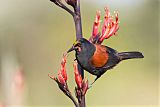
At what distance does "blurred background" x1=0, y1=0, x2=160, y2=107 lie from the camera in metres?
9.05

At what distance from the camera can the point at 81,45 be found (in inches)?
98.7

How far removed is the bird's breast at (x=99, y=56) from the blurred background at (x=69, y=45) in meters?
3.81

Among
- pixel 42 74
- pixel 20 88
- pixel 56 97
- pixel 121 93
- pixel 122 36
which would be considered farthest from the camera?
pixel 122 36

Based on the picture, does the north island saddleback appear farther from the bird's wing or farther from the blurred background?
the blurred background

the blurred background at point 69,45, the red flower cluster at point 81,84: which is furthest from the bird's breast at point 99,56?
the blurred background at point 69,45

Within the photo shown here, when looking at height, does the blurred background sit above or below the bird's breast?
above

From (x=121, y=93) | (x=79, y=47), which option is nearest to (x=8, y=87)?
(x=79, y=47)

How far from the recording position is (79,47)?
99.3 inches

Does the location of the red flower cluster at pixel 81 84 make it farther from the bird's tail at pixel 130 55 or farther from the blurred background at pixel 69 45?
the blurred background at pixel 69 45

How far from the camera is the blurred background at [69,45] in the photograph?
9.05m

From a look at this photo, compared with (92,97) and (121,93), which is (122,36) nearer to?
(121,93)

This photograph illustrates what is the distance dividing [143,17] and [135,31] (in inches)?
79.6

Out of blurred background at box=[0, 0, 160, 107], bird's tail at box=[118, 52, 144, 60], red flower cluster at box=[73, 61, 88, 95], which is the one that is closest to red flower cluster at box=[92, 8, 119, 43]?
bird's tail at box=[118, 52, 144, 60]

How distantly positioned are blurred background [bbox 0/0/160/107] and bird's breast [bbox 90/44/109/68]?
3810 mm
